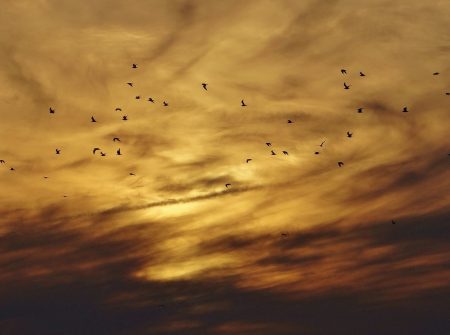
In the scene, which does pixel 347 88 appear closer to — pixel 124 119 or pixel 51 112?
pixel 124 119

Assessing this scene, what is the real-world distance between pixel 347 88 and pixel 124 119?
52962 mm

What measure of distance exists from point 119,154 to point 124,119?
28.6 feet

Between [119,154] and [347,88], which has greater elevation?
[347,88]

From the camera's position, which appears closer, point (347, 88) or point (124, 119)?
point (347, 88)

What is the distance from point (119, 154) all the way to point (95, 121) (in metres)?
9.38

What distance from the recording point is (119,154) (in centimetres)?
6906

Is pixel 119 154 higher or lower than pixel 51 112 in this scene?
lower

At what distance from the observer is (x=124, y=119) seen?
69.1 metres

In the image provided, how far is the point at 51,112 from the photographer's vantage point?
208 ft

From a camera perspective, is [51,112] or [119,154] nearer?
[51,112]

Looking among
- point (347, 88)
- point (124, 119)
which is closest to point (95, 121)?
point (124, 119)

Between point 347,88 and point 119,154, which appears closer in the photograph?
→ point 347,88

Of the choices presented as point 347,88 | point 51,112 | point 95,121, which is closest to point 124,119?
point 95,121

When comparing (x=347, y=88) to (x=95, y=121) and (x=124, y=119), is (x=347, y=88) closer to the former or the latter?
(x=124, y=119)
